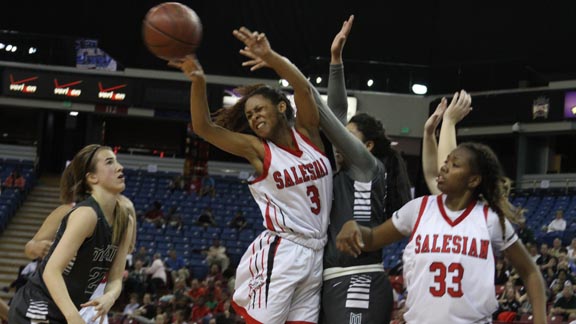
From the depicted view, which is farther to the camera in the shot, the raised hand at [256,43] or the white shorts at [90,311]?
the white shorts at [90,311]

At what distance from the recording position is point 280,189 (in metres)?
4.62

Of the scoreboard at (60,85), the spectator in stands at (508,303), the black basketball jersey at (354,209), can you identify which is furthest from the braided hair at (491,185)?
the scoreboard at (60,85)

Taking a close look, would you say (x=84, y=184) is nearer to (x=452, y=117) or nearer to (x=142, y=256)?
(x=452, y=117)

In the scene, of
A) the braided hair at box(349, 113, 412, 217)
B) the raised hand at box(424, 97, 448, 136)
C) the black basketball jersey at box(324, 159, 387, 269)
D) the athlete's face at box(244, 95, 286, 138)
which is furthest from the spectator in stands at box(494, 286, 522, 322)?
the athlete's face at box(244, 95, 286, 138)

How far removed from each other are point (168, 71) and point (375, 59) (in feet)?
20.1

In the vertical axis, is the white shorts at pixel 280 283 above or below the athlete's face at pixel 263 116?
below

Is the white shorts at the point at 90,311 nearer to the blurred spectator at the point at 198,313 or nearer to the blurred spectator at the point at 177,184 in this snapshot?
the blurred spectator at the point at 198,313

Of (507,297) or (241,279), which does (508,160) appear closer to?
(507,297)

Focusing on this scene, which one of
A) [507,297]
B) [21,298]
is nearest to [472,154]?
[21,298]

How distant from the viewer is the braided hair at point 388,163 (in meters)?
5.03

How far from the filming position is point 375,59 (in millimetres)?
23422

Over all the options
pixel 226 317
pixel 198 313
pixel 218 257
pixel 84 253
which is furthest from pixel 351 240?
pixel 218 257

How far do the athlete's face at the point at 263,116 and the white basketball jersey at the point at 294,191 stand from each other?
7cm

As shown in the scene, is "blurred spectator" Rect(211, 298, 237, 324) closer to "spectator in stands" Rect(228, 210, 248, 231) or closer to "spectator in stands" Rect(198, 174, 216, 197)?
"spectator in stands" Rect(228, 210, 248, 231)
